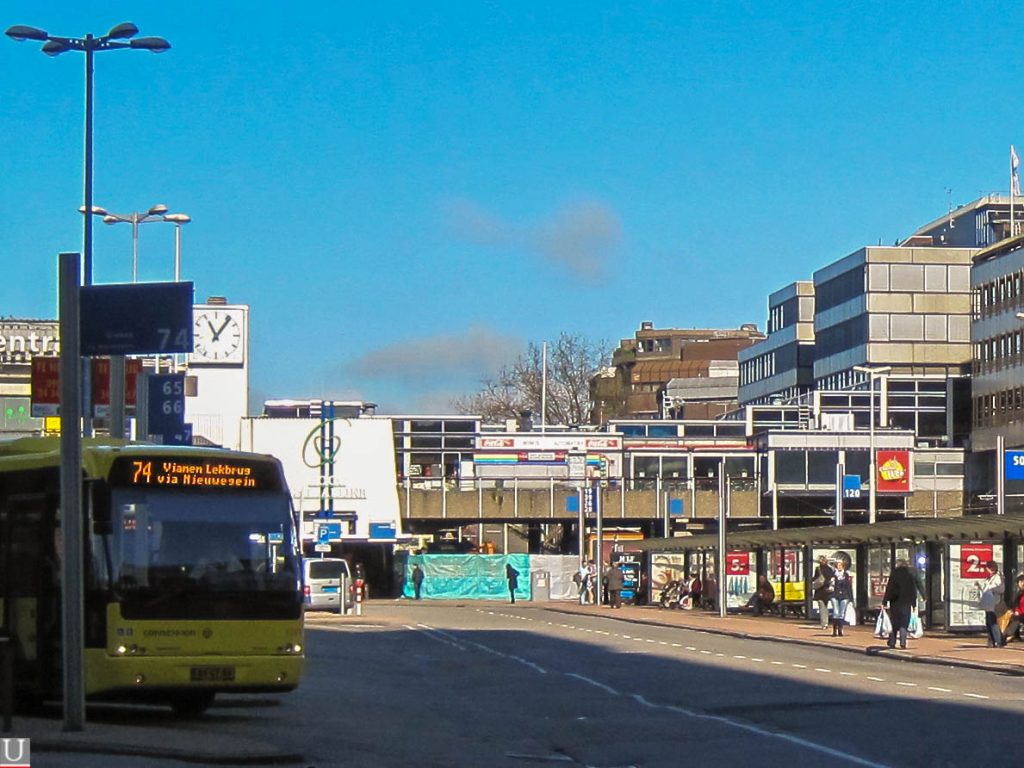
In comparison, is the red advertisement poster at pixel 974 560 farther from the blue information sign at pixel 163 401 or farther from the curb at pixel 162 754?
the curb at pixel 162 754

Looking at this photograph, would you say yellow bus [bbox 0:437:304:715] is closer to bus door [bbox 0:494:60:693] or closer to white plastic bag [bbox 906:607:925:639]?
bus door [bbox 0:494:60:693]

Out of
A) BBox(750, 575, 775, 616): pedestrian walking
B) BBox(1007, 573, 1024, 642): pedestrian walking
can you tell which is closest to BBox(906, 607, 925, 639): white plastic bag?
BBox(1007, 573, 1024, 642): pedestrian walking

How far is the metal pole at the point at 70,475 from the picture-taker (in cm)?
1614

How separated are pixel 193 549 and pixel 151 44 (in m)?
19.2

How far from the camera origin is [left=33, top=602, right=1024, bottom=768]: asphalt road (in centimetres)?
1634

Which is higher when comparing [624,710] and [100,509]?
[100,509]

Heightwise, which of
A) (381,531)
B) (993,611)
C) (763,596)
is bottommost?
(763,596)

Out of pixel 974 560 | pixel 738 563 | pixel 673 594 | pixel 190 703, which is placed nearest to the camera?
pixel 190 703

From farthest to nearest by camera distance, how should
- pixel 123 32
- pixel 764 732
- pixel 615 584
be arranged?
pixel 615 584, pixel 123 32, pixel 764 732

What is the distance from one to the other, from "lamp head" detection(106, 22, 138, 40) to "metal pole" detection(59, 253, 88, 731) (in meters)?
20.6

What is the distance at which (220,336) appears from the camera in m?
101

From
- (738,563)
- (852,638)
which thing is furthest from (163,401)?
(738,563)

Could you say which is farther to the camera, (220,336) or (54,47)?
(220,336)

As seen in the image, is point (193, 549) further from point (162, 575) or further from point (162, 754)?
point (162, 754)
